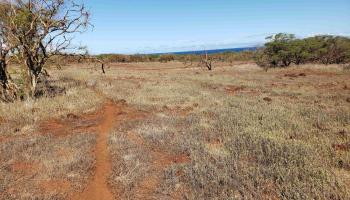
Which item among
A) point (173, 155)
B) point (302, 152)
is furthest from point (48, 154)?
point (302, 152)

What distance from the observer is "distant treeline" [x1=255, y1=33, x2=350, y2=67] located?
39625 millimetres

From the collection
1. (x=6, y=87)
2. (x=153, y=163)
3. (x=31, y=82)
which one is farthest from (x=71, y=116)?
(x=153, y=163)

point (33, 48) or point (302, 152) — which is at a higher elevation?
point (33, 48)

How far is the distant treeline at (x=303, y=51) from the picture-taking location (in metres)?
39.6

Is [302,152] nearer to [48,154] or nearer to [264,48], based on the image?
[48,154]

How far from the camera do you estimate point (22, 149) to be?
32.1 feet

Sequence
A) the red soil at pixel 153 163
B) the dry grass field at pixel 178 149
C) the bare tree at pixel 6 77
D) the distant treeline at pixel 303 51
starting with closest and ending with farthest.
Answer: the dry grass field at pixel 178 149 < the red soil at pixel 153 163 < the bare tree at pixel 6 77 < the distant treeline at pixel 303 51

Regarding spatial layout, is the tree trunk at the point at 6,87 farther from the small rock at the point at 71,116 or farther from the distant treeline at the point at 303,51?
the distant treeline at the point at 303,51

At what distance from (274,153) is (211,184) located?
7.34 feet

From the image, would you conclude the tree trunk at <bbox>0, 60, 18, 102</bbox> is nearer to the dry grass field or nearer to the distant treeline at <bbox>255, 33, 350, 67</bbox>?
the dry grass field

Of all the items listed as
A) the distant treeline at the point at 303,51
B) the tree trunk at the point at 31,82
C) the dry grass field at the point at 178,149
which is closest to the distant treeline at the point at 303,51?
the distant treeline at the point at 303,51

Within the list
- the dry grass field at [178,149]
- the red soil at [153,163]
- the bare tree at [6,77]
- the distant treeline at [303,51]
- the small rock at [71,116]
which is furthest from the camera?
the distant treeline at [303,51]

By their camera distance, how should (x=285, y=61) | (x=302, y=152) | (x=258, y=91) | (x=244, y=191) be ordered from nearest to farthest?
1. (x=244, y=191)
2. (x=302, y=152)
3. (x=258, y=91)
4. (x=285, y=61)

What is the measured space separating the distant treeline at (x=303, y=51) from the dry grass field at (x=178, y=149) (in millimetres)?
24190
